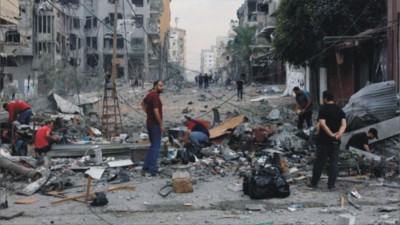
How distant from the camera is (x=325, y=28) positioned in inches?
888

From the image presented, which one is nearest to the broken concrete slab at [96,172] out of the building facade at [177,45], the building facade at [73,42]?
the building facade at [73,42]

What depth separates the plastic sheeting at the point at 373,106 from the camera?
13195mm

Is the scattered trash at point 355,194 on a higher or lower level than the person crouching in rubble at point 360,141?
lower

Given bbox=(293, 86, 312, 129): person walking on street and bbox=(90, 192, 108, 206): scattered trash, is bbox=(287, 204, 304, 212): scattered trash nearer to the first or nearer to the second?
bbox=(90, 192, 108, 206): scattered trash

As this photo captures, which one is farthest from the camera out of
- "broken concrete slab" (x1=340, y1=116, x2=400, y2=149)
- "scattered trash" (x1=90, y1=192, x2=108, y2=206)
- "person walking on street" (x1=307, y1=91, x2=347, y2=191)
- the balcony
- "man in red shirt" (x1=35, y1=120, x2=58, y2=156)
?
the balcony

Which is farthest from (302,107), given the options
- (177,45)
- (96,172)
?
(177,45)

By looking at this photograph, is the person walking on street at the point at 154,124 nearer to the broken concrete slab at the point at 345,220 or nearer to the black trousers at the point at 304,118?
the broken concrete slab at the point at 345,220

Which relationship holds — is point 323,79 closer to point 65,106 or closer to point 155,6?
point 65,106

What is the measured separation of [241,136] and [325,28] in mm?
11320

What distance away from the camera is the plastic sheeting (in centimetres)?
1320

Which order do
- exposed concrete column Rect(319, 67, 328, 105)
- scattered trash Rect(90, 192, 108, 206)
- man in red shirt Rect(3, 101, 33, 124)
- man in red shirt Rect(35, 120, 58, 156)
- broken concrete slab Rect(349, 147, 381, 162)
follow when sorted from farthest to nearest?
exposed concrete column Rect(319, 67, 328, 105) < man in red shirt Rect(3, 101, 33, 124) < man in red shirt Rect(35, 120, 58, 156) < broken concrete slab Rect(349, 147, 381, 162) < scattered trash Rect(90, 192, 108, 206)

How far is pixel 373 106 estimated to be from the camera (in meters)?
13.3

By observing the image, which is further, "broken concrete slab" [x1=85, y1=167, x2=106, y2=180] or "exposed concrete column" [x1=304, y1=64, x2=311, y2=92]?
"exposed concrete column" [x1=304, y1=64, x2=311, y2=92]

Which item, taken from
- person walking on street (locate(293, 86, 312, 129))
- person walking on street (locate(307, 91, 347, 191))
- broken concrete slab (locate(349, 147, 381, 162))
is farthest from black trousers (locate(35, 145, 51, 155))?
person walking on street (locate(293, 86, 312, 129))
